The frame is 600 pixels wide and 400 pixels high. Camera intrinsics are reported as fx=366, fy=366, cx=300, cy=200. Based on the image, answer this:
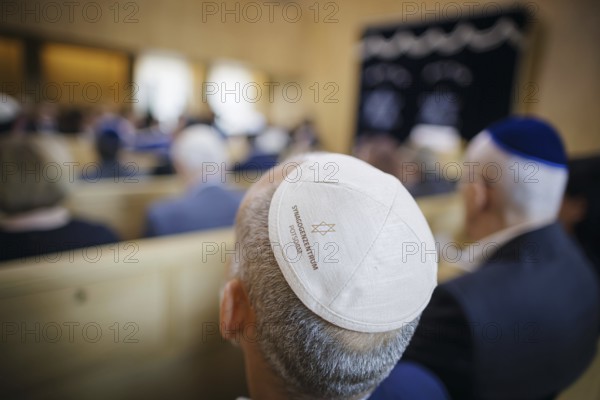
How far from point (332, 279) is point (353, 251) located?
5 centimetres

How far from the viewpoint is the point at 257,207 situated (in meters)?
0.57

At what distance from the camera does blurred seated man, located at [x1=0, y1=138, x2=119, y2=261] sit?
52.7 inches

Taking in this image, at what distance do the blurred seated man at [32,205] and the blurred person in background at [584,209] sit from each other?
7.37ft

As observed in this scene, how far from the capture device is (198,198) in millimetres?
1955

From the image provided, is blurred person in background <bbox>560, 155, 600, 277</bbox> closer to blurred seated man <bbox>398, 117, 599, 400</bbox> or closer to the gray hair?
blurred seated man <bbox>398, 117, 599, 400</bbox>

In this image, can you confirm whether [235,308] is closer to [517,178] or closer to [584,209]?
[517,178]

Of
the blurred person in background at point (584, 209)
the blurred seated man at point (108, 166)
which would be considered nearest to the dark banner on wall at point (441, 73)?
the blurred person in background at point (584, 209)

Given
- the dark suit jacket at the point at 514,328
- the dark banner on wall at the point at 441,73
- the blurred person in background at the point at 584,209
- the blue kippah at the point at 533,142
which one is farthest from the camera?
the dark banner on wall at the point at 441,73

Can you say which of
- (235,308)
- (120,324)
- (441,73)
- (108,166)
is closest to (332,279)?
(235,308)

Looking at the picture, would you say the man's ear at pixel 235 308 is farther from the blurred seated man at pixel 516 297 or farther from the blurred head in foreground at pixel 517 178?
the blurred head in foreground at pixel 517 178

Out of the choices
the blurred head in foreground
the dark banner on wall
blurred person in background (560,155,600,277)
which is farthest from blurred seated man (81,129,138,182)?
the dark banner on wall

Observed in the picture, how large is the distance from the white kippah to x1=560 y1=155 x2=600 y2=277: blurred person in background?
176 centimetres

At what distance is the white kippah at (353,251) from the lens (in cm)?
48

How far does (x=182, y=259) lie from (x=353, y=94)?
601cm
